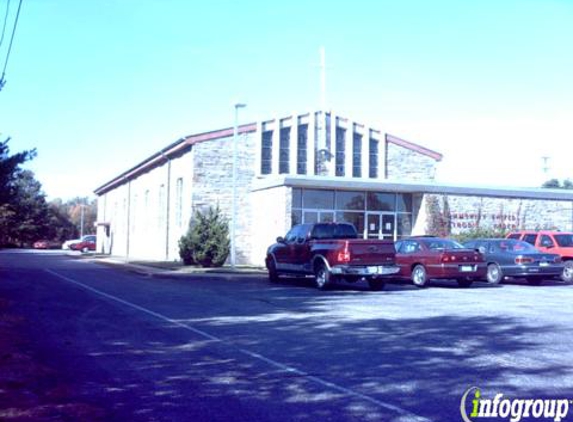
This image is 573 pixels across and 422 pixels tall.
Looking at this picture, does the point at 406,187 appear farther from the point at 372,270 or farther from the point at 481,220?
the point at 372,270

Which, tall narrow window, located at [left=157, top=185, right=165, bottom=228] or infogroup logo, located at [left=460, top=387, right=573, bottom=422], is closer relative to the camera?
infogroup logo, located at [left=460, top=387, right=573, bottom=422]

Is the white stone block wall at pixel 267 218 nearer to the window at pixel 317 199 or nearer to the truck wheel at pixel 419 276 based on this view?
the window at pixel 317 199

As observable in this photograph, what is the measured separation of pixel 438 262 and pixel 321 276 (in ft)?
12.2

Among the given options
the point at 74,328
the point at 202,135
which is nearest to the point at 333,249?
the point at 74,328

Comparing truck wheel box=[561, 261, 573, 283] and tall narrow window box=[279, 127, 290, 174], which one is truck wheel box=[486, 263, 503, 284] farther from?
tall narrow window box=[279, 127, 290, 174]

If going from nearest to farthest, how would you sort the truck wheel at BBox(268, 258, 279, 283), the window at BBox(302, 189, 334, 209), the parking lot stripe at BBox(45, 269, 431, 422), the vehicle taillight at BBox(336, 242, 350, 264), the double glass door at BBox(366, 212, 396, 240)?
1. the parking lot stripe at BBox(45, 269, 431, 422)
2. the vehicle taillight at BBox(336, 242, 350, 264)
3. the truck wheel at BBox(268, 258, 279, 283)
4. the window at BBox(302, 189, 334, 209)
5. the double glass door at BBox(366, 212, 396, 240)

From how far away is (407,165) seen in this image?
37562 millimetres

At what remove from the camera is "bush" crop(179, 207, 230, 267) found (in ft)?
89.4

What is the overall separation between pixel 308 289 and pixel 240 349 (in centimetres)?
1026

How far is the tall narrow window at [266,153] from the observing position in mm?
33656

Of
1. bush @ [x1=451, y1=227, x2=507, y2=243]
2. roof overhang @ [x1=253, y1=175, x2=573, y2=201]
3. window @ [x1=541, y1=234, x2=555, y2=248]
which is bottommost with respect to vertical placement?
window @ [x1=541, y1=234, x2=555, y2=248]

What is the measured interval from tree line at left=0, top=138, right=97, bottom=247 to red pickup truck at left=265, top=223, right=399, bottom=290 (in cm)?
814

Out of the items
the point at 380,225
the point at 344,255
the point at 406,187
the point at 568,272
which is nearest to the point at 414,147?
the point at 406,187

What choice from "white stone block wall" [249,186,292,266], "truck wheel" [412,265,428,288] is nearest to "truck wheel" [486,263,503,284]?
"truck wheel" [412,265,428,288]
